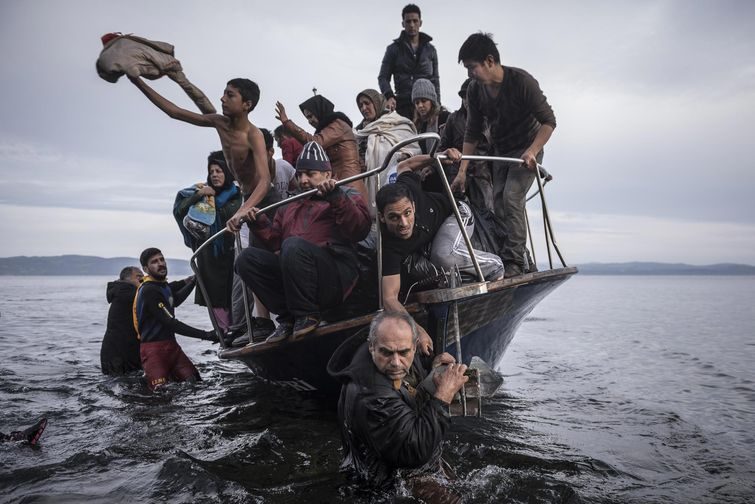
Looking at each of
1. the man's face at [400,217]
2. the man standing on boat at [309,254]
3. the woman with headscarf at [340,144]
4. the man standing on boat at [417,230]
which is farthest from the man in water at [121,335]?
the man's face at [400,217]

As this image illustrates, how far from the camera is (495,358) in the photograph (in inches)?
228

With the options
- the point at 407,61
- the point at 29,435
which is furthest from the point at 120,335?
the point at 407,61

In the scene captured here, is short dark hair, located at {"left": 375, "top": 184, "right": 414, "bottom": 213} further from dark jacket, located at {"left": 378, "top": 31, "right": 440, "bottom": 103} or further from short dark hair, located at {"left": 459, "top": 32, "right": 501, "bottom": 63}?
dark jacket, located at {"left": 378, "top": 31, "right": 440, "bottom": 103}

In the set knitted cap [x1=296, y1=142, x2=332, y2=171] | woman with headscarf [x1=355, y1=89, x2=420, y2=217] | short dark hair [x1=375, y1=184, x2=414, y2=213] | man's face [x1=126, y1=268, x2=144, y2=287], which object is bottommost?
man's face [x1=126, y1=268, x2=144, y2=287]

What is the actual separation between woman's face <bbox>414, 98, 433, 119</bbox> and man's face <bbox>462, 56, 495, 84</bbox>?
1414 millimetres

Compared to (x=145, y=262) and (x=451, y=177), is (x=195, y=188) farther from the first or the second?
(x=451, y=177)

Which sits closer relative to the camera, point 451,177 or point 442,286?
point 442,286

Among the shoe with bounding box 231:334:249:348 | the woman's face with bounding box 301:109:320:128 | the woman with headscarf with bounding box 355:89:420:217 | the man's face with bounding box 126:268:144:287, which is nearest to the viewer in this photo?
the shoe with bounding box 231:334:249:348

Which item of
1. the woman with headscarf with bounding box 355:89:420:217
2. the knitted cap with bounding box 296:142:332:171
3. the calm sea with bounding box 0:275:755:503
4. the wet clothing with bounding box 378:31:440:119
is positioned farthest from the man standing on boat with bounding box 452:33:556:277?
the wet clothing with bounding box 378:31:440:119

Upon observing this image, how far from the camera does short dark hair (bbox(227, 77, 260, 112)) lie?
5148 millimetres

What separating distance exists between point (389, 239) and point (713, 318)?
21.9 metres

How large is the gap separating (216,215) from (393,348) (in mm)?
4214

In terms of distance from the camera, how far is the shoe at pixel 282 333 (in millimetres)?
4469

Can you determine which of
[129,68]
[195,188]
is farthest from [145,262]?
[129,68]
